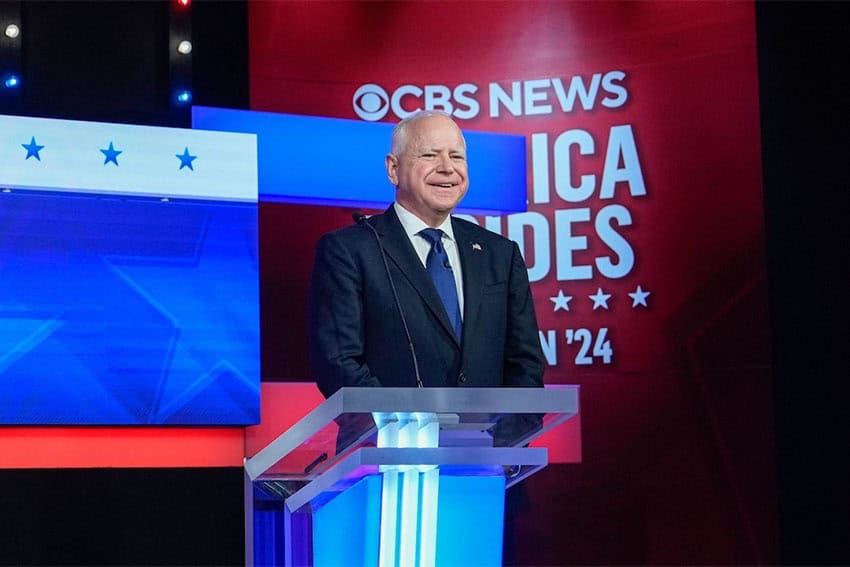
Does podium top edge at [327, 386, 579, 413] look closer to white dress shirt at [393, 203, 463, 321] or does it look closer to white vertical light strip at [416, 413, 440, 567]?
white vertical light strip at [416, 413, 440, 567]

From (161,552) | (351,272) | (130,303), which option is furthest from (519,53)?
(351,272)

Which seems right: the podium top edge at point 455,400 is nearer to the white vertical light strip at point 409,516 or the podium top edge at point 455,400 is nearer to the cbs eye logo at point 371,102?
the white vertical light strip at point 409,516

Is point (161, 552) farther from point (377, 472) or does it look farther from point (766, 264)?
point (766, 264)

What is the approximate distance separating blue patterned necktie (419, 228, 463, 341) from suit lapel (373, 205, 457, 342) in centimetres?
4

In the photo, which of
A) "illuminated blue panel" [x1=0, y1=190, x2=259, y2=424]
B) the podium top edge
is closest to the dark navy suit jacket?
the podium top edge

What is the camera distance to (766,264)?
540 centimetres

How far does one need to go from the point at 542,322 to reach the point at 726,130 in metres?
1.13

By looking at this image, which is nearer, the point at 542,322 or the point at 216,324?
the point at 216,324

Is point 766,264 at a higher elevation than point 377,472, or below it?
higher

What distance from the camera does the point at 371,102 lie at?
5703 mm

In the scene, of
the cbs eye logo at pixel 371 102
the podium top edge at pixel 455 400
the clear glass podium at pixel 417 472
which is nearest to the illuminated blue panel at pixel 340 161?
the cbs eye logo at pixel 371 102

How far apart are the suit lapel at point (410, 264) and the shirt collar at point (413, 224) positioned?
0.06 ft

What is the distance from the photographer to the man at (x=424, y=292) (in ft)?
8.46

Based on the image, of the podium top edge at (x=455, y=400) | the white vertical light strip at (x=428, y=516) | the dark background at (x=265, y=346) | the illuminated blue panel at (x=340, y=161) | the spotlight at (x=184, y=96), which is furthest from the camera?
the illuminated blue panel at (x=340, y=161)
